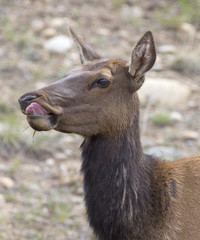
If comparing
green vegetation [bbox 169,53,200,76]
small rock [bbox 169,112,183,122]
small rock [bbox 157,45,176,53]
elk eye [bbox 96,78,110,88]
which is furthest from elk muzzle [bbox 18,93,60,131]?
small rock [bbox 157,45,176,53]

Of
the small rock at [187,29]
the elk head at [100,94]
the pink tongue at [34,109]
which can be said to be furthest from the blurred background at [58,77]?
the pink tongue at [34,109]

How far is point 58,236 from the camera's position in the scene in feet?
22.8

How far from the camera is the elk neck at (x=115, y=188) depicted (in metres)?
5.12

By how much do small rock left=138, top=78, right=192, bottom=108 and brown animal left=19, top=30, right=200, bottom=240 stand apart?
15.1ft

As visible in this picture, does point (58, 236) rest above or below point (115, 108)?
below

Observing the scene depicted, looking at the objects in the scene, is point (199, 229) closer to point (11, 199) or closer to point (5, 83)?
point (11, 199)

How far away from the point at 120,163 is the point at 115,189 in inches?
8.7

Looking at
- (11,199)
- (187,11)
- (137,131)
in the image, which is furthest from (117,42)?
(137,131)

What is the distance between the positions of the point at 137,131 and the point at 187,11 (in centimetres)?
792

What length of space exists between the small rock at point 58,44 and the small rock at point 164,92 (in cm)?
201

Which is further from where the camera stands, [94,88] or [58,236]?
[58,236]

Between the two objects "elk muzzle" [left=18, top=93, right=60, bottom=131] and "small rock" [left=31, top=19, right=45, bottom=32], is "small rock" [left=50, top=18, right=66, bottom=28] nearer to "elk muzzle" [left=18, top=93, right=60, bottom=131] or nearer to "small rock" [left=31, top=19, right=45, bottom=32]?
"small rock" [left=31, top=19, right=45, bottom=32]

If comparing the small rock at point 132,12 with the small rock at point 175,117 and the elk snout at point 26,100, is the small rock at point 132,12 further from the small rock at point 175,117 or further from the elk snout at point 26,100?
the elk snout at point 26,100

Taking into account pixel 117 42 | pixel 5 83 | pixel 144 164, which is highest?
pixel 117 42
